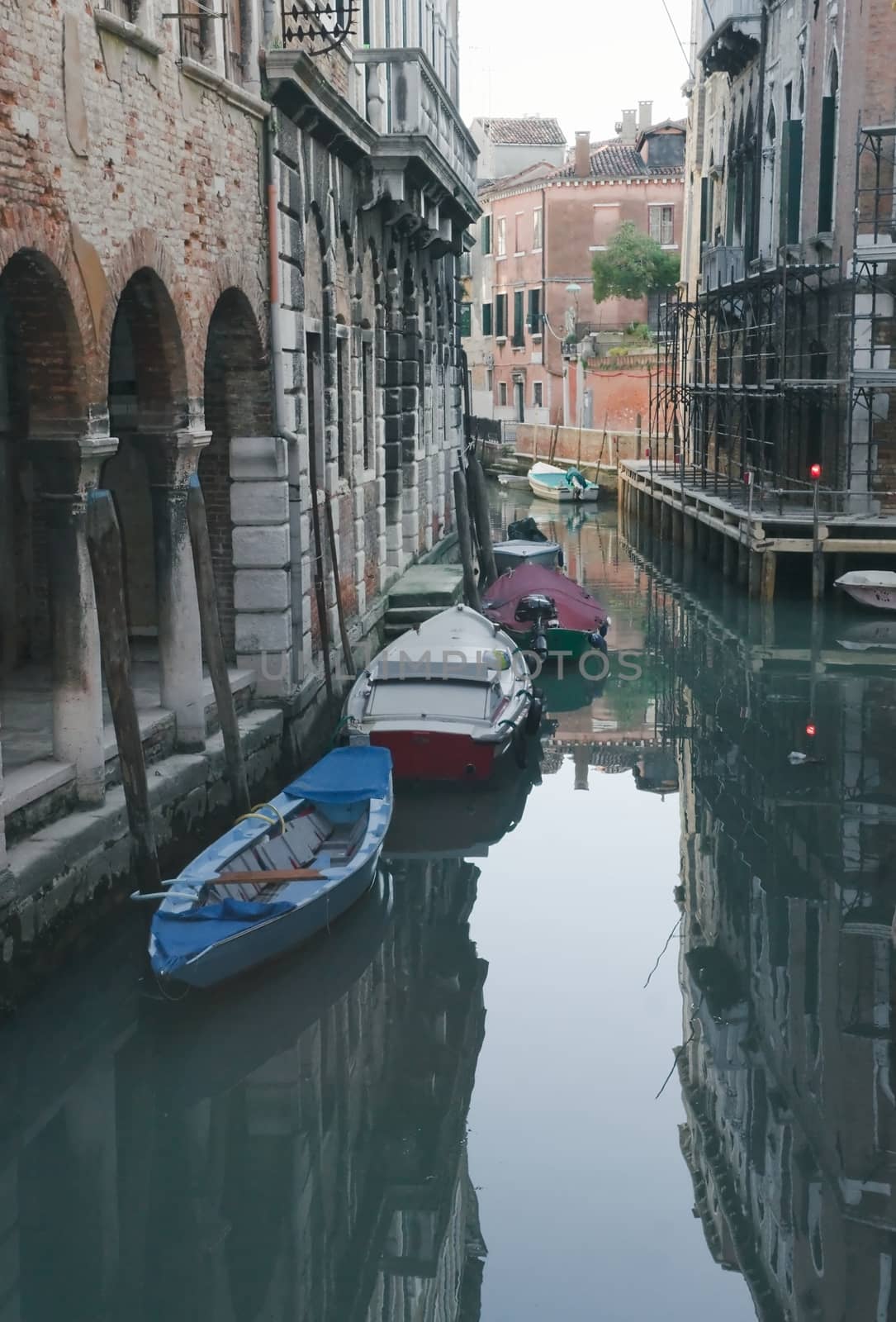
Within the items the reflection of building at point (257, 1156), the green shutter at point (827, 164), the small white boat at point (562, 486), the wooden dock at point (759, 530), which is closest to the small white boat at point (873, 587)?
the wooden dock at point (759, 530)

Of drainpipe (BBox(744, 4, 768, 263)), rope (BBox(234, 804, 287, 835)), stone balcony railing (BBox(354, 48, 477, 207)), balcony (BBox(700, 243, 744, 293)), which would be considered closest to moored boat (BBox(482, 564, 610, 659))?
stone balcony railing (BBox(354, 48, 477, 207))

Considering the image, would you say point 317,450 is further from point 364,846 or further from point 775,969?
point 775,969

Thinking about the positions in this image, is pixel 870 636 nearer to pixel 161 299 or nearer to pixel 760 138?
pixel 760 138

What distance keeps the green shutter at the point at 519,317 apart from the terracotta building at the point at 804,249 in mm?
18436

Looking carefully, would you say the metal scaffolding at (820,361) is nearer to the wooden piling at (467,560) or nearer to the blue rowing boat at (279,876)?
the wooden piling at (467,560)

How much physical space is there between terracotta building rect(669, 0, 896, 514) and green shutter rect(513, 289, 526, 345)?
18436 mm

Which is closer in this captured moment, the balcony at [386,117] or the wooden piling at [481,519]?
the balcony at [386,117]

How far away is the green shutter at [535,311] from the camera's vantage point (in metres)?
47.1

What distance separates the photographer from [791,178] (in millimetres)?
23109

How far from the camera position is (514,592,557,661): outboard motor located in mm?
17484

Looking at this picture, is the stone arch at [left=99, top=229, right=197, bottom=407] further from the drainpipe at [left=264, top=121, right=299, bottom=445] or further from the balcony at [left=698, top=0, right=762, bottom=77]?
the balcony at [left=698, top=0, right=762, bottom=77]

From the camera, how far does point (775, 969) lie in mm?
9141

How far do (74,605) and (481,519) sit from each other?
590 inches

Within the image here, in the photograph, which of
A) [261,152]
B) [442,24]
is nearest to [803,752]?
[261,152]
